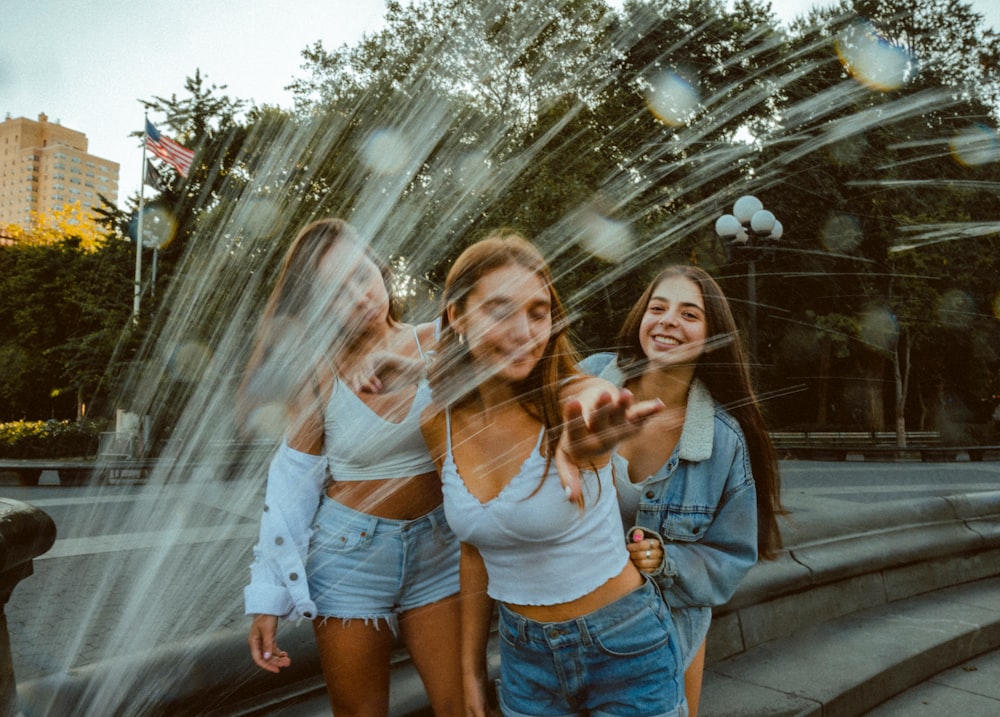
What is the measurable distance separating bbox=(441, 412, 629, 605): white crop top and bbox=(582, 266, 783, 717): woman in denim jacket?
27 centimetres

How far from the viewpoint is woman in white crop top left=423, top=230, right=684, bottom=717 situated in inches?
67.3

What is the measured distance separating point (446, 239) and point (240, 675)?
558 inches

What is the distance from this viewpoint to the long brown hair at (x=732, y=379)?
2191 millimetres

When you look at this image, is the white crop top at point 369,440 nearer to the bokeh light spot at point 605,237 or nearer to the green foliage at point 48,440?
the bokeh light spot at point 605,237

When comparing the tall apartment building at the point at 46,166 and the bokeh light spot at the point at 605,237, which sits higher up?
the tall apartment building at the point at 46,166

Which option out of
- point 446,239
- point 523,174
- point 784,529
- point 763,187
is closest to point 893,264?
point 763,187

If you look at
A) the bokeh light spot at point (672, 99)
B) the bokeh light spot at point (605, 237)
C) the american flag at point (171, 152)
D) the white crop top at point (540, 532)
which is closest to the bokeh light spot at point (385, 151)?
the american flag at point (171, 152)

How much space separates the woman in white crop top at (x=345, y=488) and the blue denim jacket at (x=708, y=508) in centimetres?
61

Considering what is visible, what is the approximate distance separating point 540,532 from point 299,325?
79cm

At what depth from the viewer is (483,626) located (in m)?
1.90

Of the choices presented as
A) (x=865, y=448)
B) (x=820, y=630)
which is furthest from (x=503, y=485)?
(x=865, y=448)

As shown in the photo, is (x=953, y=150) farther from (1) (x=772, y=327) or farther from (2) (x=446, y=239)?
(2) (x=446, y=239)

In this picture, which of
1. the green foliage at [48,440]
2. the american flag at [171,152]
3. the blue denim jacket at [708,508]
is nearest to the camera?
the blue denim jacket at [708,508]

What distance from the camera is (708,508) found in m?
2.12
